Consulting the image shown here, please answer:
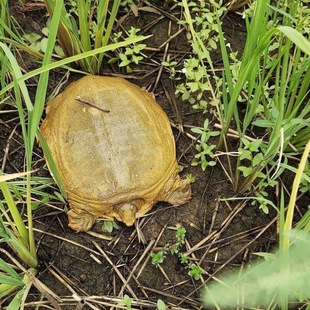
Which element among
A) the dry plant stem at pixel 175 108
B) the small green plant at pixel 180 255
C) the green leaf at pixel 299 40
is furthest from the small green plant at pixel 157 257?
the green leaf at pixel 299 40

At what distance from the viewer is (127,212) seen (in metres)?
1.68

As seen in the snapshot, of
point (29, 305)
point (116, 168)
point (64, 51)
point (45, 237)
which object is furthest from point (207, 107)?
point (29, 305)

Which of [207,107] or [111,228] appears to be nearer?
[111,228]

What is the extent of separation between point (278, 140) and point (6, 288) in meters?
0.95

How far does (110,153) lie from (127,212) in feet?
0.68

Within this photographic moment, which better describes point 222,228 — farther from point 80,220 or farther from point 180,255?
point 80,220

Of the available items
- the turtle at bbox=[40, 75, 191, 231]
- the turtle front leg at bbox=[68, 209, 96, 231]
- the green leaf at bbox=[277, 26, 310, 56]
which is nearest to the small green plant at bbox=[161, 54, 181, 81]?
the turtle at bbox=[40, 75, 191, 231]

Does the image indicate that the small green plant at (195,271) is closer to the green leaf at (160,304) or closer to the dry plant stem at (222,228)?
the dry plant stem at (222,228)

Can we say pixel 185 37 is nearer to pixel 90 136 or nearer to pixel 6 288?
pixel 90 136

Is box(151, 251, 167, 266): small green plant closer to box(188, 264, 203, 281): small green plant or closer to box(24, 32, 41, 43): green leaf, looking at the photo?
box(188, 264, 203, 281): small green plant

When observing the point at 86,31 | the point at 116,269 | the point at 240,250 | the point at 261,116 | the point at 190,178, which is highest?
the point at 86,31

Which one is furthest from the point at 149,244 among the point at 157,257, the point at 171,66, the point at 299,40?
the point at 299,40

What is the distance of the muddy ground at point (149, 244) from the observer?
5.54 feet

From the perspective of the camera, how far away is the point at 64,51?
1887 millimetres
